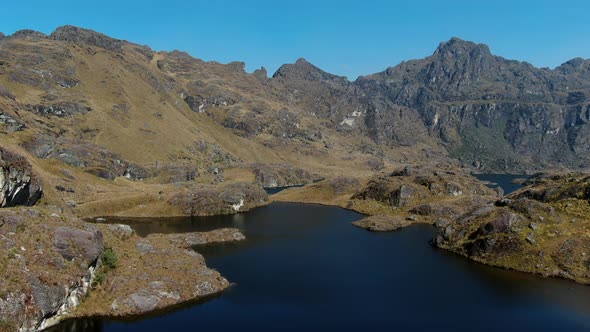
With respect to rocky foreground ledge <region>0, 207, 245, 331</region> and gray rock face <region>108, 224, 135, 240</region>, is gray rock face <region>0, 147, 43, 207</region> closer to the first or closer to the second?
rocky foreground ledge <region>0, 207, 245, 331</region>

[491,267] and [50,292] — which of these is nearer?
[50,292]

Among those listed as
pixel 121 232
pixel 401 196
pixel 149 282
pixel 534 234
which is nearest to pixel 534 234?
pixel 534 234

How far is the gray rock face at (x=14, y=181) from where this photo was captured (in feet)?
320

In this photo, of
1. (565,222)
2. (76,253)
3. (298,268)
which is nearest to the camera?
(76,253)

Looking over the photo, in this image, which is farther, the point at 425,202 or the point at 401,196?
the point at 401,196

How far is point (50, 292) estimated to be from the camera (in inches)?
2621

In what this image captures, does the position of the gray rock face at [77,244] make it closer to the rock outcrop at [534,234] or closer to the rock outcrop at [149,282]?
the rock outcrop at [149,282]

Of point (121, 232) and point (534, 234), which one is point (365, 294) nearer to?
point (534, 234)

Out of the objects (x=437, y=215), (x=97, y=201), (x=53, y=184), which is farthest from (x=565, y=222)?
(x=53, y=184)

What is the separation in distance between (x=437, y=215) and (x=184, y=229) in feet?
302

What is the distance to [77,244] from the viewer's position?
77062 mm

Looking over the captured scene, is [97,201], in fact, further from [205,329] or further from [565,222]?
[565,222]

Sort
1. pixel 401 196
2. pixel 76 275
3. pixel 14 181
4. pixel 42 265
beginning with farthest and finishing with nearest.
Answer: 1. pixel 401 196
2. pixel 14 181
3. pixel 76 275
4. pixel 42 265

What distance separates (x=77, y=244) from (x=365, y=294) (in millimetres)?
51822
